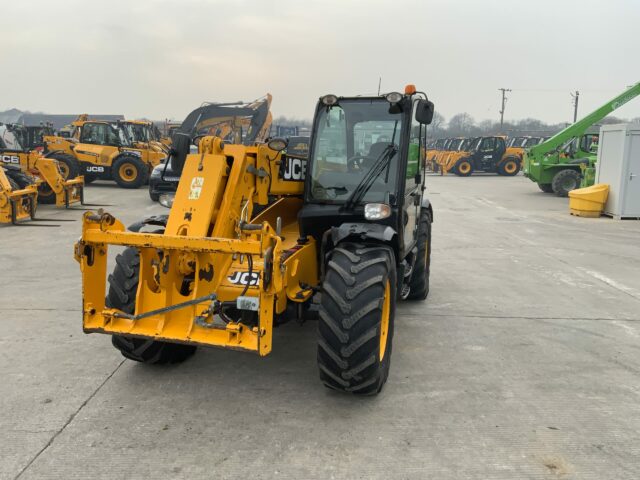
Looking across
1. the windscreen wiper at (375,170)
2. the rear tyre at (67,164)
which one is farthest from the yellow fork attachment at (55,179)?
the windscreen wiper at (375,170)

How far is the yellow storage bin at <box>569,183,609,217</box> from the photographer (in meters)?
14.2

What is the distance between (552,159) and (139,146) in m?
15.4

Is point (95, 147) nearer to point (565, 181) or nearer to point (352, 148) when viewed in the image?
point (352, 148)

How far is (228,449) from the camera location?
10.5ft

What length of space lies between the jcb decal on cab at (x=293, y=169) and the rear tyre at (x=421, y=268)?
6.70ft

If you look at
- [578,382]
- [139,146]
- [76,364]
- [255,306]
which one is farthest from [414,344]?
[139,146]

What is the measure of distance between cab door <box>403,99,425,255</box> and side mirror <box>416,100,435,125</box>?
19 cm

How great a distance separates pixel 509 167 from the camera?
3023 cm

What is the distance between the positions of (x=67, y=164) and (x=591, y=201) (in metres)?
16.7

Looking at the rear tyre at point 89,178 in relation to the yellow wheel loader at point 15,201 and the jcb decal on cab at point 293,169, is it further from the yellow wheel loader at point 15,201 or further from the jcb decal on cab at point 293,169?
the jcb decal on cab at point 293,169

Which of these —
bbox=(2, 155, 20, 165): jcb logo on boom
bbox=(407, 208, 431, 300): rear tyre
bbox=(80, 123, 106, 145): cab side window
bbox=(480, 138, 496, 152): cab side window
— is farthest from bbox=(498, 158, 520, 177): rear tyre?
bbox=(407, 208, 431, 300): rear tyre

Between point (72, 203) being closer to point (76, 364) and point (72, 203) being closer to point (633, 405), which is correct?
point (76, 364)

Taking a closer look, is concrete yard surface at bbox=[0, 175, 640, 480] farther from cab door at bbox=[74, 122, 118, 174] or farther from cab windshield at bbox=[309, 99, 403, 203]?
cab door at bbox=[74, 122, 118, 174]

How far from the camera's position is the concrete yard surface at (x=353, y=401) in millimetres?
3104
